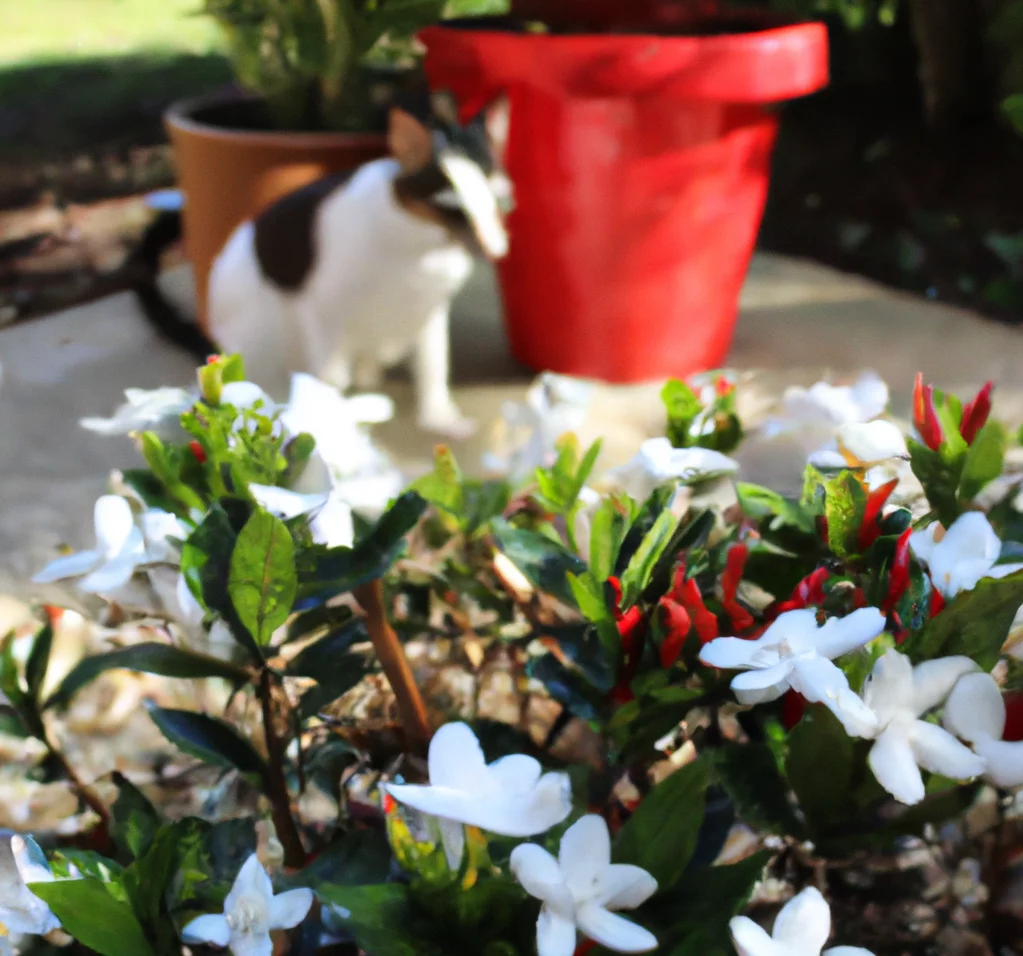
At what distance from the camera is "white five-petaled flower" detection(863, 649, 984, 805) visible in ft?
0.80

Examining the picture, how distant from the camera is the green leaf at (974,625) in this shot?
10.3 inches

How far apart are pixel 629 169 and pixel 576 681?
2.75 ft

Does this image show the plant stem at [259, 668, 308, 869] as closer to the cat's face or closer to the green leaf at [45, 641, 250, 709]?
the green leaf at [45, 641, 250, 709]

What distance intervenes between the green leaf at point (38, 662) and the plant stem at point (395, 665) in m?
0.14

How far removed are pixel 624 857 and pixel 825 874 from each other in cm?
17

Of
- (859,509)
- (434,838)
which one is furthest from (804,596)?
(434,838)

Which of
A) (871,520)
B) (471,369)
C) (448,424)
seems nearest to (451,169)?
(448,424)

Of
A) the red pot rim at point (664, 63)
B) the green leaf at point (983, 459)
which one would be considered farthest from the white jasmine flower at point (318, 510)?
the red pot rim at point (664, 63)

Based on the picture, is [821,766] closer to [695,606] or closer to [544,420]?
[695,606]

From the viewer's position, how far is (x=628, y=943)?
23cm

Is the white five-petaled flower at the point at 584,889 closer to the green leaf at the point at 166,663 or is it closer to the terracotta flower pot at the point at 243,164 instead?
the green leaf at the point at 166,663

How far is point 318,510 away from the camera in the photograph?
32 cm

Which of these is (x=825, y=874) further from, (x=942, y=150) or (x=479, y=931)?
(x=942, y=150)

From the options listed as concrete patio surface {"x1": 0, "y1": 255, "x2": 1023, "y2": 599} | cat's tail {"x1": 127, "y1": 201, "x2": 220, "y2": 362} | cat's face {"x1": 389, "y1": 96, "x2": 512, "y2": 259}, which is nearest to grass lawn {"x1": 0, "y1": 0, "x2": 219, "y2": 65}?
cat's tail {"x1": 127, "y1": 201, "x2": 220, "y2": 362}
